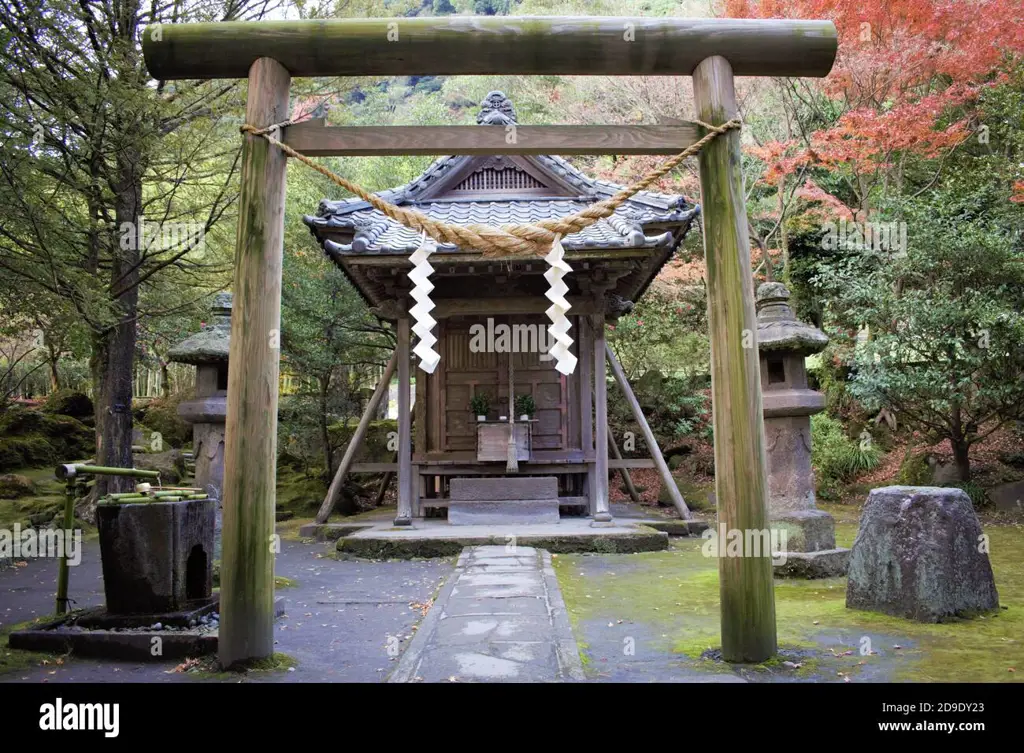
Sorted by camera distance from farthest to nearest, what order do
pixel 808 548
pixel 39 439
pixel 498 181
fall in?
pixel 39 439 < pixel 498 181 < pixel 808 548

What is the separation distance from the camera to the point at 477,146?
4168mm

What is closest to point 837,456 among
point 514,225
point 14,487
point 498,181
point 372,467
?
point 498,181

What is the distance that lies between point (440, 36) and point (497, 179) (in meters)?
7.48

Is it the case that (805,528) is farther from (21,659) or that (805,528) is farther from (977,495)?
(21,659)

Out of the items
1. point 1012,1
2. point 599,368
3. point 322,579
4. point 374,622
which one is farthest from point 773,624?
point 1012,1

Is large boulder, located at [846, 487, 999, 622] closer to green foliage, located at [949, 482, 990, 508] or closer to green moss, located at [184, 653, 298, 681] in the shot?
green moss, located at [184, 653, 298, 681]

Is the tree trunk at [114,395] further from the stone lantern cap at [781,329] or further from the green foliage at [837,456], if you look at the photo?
the green foliage at [837,456]

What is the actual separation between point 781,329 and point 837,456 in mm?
7756

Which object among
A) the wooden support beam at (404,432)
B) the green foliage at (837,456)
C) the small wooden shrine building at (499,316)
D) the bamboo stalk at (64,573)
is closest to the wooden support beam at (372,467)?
the small wooden shrine building at (499,316)

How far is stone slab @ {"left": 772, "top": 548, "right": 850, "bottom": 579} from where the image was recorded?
21.6ft

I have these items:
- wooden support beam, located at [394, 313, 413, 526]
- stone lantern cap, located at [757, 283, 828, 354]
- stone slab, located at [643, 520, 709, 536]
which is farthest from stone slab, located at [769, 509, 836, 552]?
wooden support beam, located at [394, 313, 413, 526]

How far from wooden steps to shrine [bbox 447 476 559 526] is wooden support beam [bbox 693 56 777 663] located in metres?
5.98

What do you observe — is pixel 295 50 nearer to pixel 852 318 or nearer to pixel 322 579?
pixel 322 579

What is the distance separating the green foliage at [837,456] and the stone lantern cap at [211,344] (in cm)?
1112
